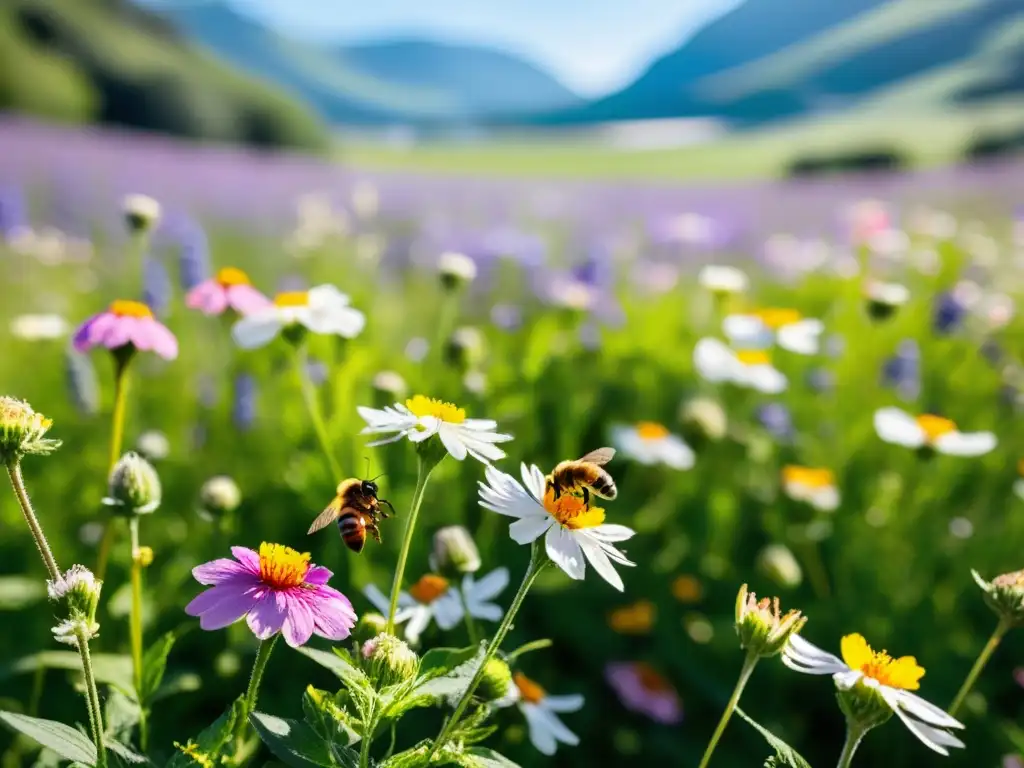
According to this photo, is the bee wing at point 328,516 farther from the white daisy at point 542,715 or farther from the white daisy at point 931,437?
the white daisy at point 931,437

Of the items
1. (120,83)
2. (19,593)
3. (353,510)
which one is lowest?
(19,593)

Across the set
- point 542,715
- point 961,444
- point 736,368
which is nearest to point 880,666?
point 542,715

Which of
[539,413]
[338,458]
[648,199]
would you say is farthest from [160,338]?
[648,199]

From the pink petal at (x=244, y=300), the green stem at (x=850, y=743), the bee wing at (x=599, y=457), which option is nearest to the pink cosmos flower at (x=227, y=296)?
the pink petal at (x=244, y=300)

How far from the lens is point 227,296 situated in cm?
127

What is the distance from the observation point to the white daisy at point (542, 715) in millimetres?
1040

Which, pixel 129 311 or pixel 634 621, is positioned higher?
pixel 129 311

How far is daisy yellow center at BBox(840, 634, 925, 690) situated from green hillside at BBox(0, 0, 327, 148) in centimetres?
1472

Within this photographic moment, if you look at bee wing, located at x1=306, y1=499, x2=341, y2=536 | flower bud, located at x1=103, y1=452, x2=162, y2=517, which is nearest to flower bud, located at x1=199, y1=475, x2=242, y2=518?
flower bud, located at x1=103, y1=452, x2=162, y2=517

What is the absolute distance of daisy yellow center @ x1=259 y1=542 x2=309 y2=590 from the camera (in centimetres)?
75

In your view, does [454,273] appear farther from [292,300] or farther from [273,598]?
[273,598]

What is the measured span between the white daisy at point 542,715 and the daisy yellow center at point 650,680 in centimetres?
44

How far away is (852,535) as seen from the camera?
199cm

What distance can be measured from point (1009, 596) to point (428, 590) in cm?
63
